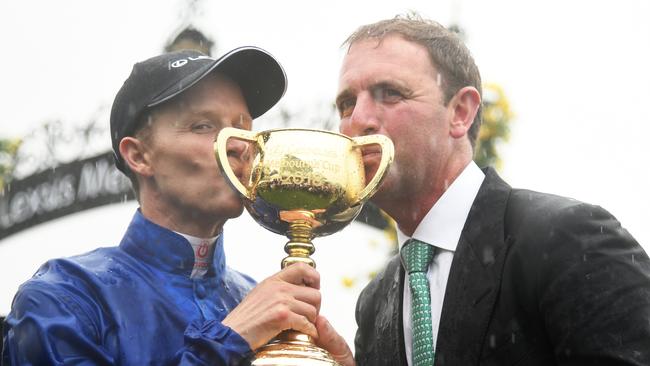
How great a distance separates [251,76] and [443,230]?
1113mm

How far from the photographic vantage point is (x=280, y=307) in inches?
154

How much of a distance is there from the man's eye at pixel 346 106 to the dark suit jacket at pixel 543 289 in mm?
778

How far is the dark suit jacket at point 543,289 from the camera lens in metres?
3.82

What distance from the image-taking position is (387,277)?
16.9 feet

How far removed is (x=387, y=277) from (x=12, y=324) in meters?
1.81

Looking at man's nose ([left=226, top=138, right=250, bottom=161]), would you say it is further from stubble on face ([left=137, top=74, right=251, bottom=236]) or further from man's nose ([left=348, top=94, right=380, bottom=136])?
man's nose ([left=348, top=94, right=380, bottom=136])

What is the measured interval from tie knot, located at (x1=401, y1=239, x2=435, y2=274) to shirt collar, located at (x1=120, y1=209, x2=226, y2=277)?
0.93 metres

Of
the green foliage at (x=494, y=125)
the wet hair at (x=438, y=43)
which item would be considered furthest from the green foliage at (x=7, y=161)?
the wet hair at (x=438, y=43)

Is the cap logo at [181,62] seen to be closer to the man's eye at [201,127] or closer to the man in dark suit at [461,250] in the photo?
the man's eye at [201,127]

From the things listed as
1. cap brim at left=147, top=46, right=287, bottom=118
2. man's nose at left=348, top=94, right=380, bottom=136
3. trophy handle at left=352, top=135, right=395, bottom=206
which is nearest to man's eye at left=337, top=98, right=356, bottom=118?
man's nose at left=348, top=94, right=380, bottom=136

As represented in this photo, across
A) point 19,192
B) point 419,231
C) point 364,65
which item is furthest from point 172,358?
point 19,192

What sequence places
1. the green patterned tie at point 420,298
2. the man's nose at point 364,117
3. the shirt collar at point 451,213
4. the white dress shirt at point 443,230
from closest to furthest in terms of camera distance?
the green patterned tie at point 420,298, the white dress shirt at point 443,230, the shirt collar at point 451,213, the man's nose at point 364,117

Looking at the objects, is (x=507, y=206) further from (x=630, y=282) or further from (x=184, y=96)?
(x=184, y=96)

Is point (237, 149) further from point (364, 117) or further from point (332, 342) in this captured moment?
point (332, 342)
